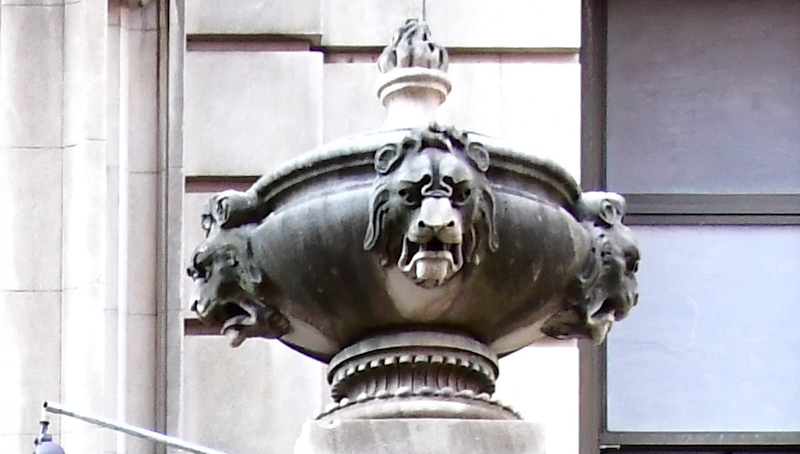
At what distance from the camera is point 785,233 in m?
10.8

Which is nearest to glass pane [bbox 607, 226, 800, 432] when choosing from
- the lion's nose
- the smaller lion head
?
the smaller lion head

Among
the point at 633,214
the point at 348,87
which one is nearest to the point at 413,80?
the point at 348,87

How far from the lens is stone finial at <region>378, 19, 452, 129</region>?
7516mm

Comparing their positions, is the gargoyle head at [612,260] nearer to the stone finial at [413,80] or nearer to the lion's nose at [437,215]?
the stone finial at [413,80]

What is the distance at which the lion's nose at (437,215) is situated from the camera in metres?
6.73

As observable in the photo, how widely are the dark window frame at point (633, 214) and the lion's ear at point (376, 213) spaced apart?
12.1 ft

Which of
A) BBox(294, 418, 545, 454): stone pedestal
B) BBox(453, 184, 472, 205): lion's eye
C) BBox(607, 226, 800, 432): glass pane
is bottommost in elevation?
BBox(294, 418, 545, 454): stone pedestal

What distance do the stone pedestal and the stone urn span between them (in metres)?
0.06

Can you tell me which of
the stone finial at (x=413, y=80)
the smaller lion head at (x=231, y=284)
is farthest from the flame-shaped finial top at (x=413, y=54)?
the smaller lion head at (x=231, y=284)

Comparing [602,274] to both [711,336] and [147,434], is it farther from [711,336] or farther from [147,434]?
[711,336]

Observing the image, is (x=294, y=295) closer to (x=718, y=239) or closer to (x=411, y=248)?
(x=411, y=248)

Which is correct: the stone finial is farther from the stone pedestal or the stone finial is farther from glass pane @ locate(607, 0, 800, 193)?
glass pane @ locate(607, 0, 800, 193)

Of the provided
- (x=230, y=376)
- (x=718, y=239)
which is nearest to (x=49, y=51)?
(x=230, y=376)

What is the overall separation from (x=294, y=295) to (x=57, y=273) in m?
3.11
